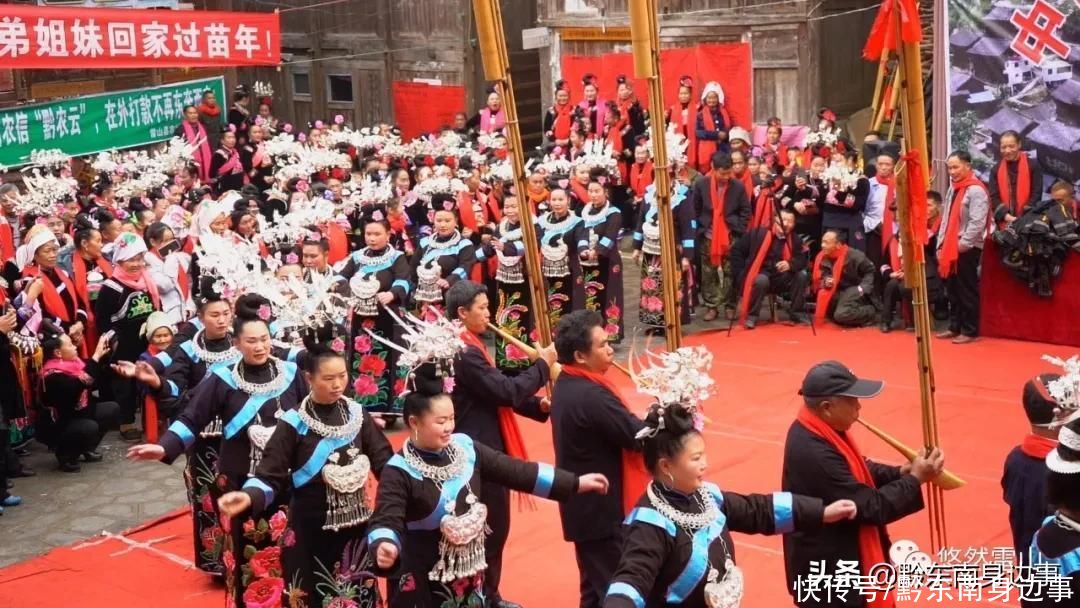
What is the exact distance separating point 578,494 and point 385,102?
15.2 metres

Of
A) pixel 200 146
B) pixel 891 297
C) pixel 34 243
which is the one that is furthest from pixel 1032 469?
pixel 200 146

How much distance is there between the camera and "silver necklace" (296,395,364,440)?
512 centimetres

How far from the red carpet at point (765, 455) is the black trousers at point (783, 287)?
262mm

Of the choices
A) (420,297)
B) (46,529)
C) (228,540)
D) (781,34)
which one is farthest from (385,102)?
(228,540)

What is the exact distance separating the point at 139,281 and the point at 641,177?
18.2ft

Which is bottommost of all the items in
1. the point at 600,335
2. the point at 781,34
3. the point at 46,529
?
the point at 46,529

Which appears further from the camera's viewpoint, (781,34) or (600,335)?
(781,34)

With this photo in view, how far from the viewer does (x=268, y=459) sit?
200 inches

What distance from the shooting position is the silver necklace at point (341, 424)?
512 cm

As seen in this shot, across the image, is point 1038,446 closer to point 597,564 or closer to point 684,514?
point 684,514

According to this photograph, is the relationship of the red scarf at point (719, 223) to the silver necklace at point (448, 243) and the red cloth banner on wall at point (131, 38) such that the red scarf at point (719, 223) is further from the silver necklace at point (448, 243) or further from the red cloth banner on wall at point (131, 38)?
the red cloth banner on wall at point (131, 38)

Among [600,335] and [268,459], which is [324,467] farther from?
[600,335]

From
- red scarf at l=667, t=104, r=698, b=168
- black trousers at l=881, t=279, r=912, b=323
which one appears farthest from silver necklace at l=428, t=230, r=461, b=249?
red scarf at l=667, t=104, r=698, b=168

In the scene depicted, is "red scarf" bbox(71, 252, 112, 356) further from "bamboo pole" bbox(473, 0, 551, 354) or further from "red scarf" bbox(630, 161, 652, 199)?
"red scarf" bbox(630, 161, 652, 199)
